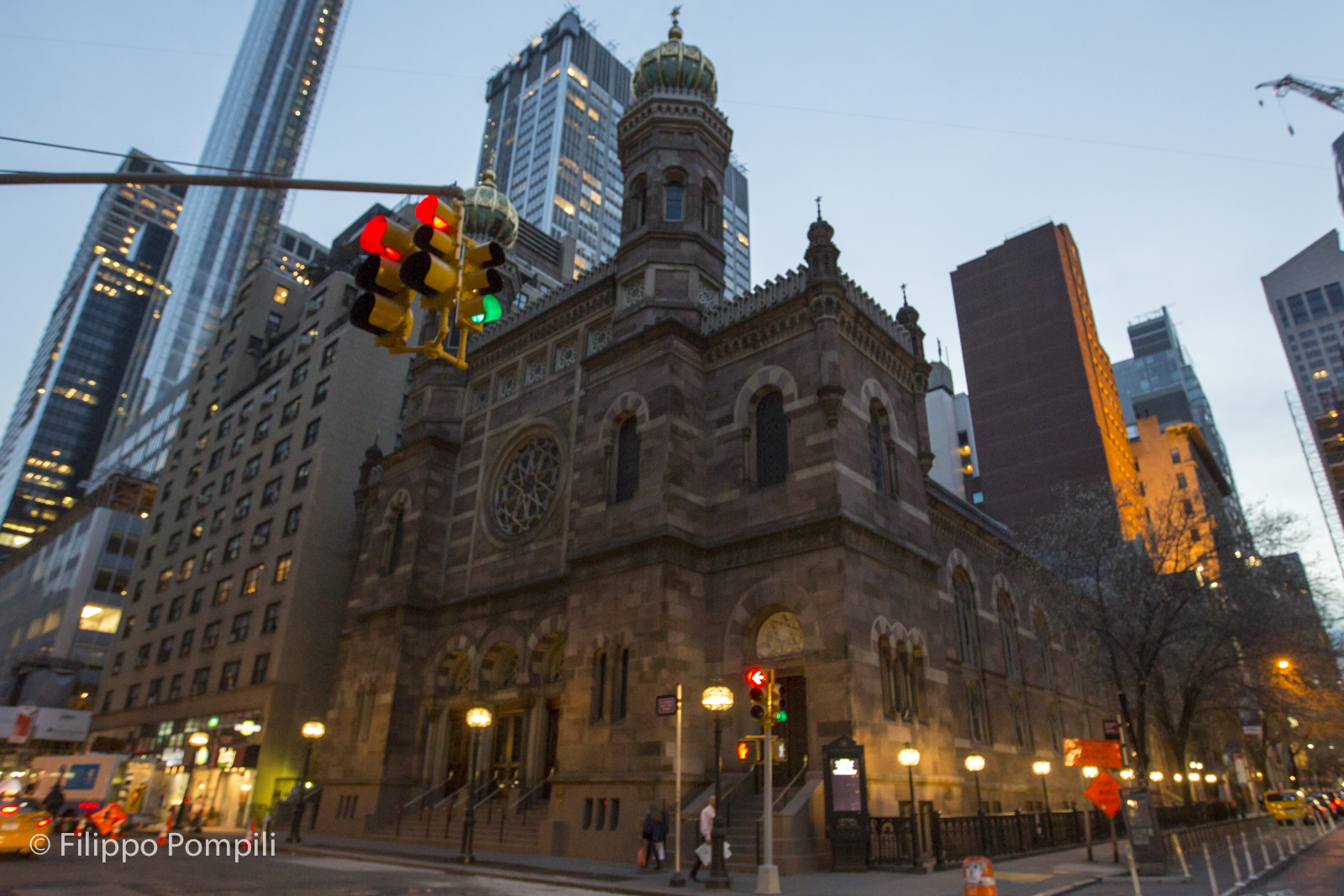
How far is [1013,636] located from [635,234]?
78.5ft

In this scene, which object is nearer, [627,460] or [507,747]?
[627,460]

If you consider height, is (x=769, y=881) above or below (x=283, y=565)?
below

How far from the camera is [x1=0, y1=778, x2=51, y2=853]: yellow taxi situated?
1973 centimetres

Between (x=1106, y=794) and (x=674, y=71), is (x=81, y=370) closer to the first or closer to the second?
(x=674, y=71)

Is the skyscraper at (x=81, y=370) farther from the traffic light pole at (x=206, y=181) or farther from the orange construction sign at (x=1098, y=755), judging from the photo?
the orange construction sign at (x=1098, y=755)

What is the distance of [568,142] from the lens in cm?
13450

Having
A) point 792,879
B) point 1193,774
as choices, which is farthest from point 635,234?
point 1193,774

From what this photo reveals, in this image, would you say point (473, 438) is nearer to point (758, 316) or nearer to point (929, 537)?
point (758, 316)

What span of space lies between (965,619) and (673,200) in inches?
803

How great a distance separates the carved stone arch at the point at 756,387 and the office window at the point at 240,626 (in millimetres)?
32308

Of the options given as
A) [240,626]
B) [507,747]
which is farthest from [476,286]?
[240,626]

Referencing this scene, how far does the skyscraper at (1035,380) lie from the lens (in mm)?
87000

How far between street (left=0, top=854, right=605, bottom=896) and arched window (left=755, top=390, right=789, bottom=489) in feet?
44.1

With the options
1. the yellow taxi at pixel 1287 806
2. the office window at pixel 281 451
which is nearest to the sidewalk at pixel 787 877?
the office window at pixel 281 451
